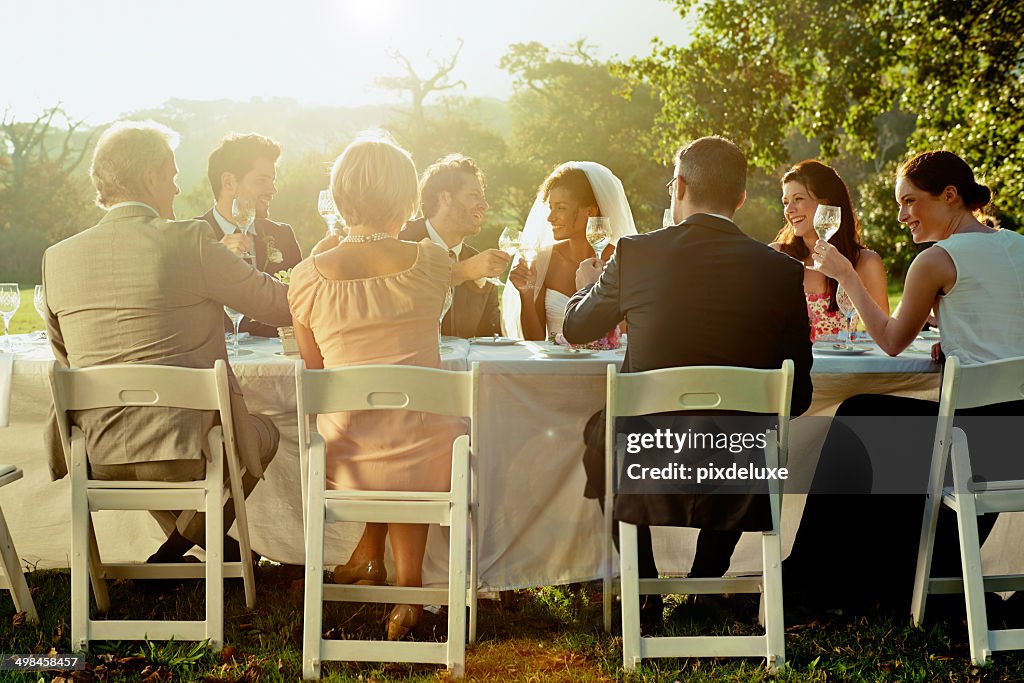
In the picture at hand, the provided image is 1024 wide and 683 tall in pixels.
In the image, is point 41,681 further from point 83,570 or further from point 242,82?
point 242,82

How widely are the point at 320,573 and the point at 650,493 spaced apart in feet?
3.22

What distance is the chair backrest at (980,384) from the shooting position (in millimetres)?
2664

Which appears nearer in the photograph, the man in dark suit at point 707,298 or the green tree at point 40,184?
the man in dark suit at point 707,298

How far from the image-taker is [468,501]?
2.81 meters

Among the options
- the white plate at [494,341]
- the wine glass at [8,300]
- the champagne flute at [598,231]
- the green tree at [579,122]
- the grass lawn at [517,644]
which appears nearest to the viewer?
the grass lawn at [517,644]

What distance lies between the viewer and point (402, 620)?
293 centimetres

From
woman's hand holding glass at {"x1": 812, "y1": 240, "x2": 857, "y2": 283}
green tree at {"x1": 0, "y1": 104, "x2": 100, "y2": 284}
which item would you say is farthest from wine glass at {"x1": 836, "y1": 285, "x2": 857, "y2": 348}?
green tree at {"x1": 0, "y1": 104, "x2": 100, "y2": 284}

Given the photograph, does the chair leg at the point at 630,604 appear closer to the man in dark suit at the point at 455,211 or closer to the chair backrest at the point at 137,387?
the chair backrest at the point at 137,387

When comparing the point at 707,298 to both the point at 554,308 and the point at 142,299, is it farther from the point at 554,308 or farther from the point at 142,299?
the point at 142,299

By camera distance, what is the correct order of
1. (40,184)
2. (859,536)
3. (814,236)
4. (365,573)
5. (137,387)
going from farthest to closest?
(40,184) → (814,236) → (859,536) → (365,573) → (137,387)

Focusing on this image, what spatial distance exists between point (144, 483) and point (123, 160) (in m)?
1.01

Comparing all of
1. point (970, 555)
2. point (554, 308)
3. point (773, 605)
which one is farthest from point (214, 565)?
point (970, 555)

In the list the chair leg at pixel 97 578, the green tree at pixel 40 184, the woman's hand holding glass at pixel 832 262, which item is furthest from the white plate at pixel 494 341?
the green tree at pixel 40 184

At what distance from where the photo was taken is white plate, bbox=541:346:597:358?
10.7 feet
